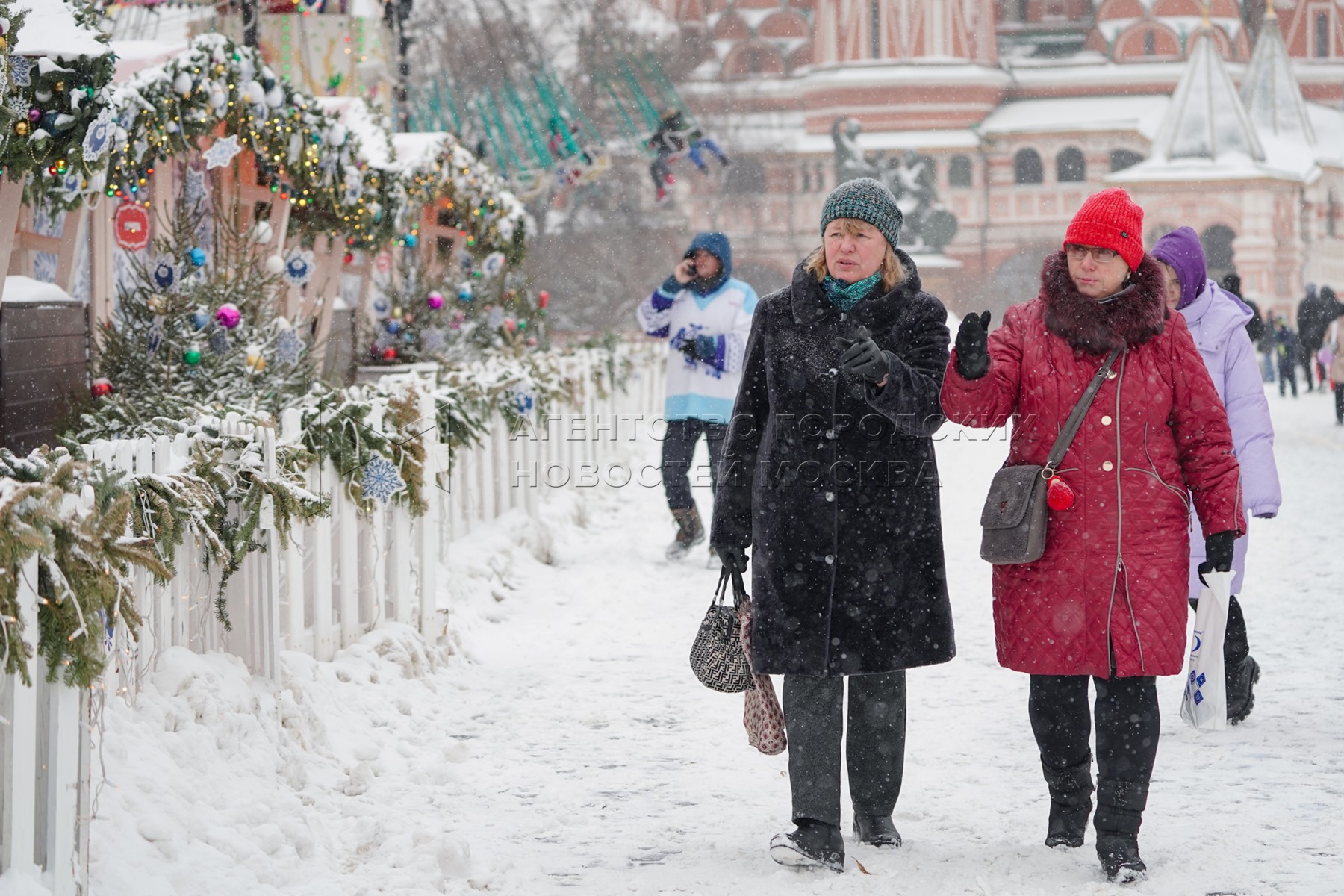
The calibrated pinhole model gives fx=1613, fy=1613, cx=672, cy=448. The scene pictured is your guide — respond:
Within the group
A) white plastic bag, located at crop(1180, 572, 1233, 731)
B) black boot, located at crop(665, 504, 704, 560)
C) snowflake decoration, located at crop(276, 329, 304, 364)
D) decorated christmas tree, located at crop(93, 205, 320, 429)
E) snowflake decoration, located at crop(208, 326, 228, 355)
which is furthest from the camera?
black boot, located at crop(665, 504, 704, 560)

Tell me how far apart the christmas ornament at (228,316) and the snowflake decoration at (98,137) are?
1698 millimetres

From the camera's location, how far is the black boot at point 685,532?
9141 millimetres

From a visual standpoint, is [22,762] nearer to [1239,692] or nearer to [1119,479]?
[1119,479]

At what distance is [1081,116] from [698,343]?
5279cm

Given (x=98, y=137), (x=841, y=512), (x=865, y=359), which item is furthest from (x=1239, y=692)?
(x=98, y=137)

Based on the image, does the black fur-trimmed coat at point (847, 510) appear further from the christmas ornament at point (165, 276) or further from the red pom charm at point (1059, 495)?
the christmas ornament at point (165, 276)

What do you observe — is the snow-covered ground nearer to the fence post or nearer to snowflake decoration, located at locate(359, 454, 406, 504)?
the fence post

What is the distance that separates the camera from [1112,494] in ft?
13.1

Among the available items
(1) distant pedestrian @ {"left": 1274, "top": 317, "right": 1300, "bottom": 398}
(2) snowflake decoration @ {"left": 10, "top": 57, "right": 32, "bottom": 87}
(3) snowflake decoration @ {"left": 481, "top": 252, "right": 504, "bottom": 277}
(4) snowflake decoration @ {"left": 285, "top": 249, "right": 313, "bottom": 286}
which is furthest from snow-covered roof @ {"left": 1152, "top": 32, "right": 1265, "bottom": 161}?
(2) snowflake decoration @ {"left": 10, "top": 57, "right": 32, "bottom": 87}

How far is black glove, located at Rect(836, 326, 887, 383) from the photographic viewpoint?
A: 389 centimetres

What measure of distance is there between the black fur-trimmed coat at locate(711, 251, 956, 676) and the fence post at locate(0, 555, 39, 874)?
5.81 ft

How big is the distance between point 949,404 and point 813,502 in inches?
16.6

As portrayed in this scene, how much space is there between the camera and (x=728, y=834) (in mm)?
4441

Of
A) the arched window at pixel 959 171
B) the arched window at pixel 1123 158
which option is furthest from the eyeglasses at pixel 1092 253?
the arched window at pixel 1123 158
